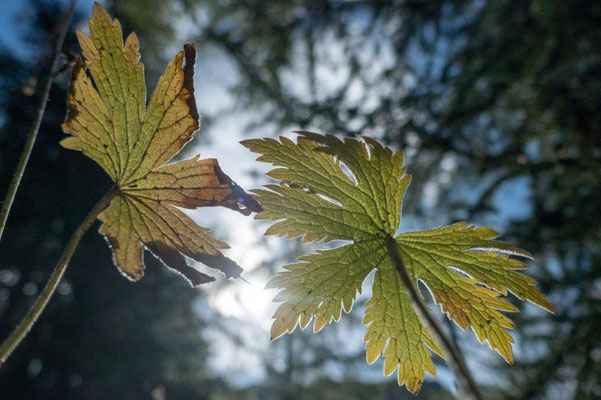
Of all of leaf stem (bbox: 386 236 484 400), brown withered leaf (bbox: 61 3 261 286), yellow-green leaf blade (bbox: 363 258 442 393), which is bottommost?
leaf stem (bbox: 386 236 484 400)

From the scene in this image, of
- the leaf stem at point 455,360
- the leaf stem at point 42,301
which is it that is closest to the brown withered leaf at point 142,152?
the leaf stem at point 42,301

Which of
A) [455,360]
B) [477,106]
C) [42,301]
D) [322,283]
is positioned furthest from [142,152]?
[477,106]

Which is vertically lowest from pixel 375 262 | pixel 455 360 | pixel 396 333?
pixel 455 360

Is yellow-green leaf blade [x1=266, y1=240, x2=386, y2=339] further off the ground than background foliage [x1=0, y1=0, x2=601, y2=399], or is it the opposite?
background foliage [x1=0, y1=0, x2=601, y2=399]

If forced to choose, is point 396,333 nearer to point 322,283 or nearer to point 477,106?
point 322,283

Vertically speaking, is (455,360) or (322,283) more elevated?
(322,283)

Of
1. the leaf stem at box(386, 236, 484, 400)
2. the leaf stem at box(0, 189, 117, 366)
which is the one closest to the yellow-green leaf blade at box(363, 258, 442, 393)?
the leaf stem at box(386, 236, 484, 400)

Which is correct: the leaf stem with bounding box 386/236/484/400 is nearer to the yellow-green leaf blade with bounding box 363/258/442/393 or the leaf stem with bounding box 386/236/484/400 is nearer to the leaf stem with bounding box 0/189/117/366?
the yellow-green leaf blade with bounding box 363/258/442/393
